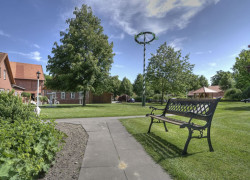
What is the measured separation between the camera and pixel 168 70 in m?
30.3

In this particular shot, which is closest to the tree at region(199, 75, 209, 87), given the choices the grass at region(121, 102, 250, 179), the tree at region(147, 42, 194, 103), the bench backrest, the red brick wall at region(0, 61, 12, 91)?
the tree at region(147, 42, 194, 103)

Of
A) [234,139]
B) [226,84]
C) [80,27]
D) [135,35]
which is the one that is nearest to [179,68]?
[135,35]

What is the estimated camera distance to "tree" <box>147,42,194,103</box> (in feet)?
98.9

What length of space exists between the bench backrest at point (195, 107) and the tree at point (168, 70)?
2509 centimetres

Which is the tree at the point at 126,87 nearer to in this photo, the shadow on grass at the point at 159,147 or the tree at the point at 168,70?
the tree at the point at 168,70

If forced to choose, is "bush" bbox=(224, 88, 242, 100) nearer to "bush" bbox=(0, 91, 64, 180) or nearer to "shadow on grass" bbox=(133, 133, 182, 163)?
"shadow on grass" bbox=(133, 133, 182, 163)

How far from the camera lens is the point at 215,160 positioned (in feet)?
11.4

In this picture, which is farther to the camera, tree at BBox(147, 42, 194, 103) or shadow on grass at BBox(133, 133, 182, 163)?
tree at BBox(147, 42, 194, 103)

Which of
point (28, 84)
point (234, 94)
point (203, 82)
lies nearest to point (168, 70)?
point (234, 94)

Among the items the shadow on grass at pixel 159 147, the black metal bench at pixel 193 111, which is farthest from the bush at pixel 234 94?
the shadow on grass at pixel 159 147

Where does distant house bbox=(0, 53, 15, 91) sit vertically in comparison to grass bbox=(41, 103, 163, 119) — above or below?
above

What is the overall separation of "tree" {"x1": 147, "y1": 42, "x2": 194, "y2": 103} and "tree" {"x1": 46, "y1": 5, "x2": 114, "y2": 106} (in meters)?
10.2

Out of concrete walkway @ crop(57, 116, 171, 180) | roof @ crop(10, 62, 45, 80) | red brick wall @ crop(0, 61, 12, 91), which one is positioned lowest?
concrete walkway @ crop(57, 116, 171, 180)

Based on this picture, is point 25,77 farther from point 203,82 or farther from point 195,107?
point 203,82
